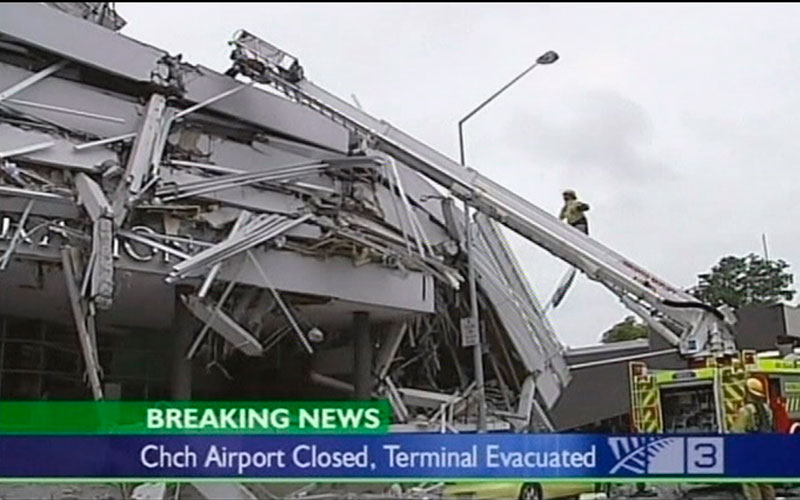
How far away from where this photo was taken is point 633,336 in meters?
20.6

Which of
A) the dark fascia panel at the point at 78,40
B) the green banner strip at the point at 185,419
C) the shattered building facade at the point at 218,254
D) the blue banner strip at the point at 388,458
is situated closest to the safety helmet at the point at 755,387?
the blue banner strip at the point at 388,458

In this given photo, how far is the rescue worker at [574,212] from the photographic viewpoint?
19562mm

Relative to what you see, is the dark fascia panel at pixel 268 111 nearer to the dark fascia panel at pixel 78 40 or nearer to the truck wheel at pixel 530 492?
the dark fascia panel at pixel 78 40

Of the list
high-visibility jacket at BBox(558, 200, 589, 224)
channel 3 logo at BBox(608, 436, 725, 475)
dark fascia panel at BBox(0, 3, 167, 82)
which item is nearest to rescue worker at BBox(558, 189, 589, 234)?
high-visibility jacket at BBox(558, 200, 589, 224)

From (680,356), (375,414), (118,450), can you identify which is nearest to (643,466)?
(680,356)

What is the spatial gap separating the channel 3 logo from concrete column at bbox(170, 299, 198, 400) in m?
11.4

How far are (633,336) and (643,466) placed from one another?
30.5 ft

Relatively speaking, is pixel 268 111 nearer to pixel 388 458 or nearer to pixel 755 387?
pixel 388 458

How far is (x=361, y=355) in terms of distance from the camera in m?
23.9

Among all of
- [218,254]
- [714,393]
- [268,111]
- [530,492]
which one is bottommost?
[530,492]

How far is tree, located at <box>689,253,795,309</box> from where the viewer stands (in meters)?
17.1

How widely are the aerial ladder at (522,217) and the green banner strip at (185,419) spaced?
508cm

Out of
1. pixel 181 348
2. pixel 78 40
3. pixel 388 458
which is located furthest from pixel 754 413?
pixel 78 40

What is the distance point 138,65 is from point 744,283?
13.4m
